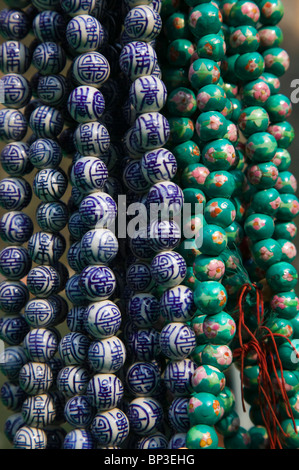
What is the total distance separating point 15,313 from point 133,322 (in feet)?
0.43

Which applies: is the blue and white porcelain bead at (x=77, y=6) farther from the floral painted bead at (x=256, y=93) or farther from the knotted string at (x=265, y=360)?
the knotted string at (x=265, y=360)

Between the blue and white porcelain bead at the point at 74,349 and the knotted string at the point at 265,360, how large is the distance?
0.16 meters

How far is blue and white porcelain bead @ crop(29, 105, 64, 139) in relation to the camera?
0.62 m

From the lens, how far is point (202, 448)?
55 centimetres

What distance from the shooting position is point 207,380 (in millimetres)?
566

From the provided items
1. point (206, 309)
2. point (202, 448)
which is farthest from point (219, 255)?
point (202, 448)

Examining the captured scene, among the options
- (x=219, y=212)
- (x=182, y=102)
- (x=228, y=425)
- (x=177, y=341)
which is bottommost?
(x=228, y=425)

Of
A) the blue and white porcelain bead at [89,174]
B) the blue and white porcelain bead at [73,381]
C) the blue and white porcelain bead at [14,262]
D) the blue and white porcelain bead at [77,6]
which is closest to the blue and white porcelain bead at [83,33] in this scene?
the blue and white porcelain bead at [77,6]

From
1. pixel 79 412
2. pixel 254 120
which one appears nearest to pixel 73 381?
pixel 79 412

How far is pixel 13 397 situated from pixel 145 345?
0.16 m

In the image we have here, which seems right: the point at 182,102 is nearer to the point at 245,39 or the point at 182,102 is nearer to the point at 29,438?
the point at 245,39

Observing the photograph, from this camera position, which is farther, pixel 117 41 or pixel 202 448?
pixel 117 41
